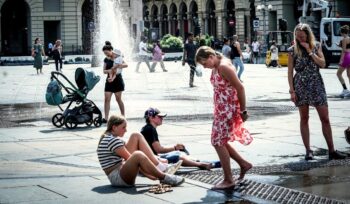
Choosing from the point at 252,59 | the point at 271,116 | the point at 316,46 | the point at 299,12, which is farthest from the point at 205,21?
the point at 316,46

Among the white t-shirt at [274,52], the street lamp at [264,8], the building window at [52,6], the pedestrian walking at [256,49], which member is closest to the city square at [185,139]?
the white t-shirt at [274,52]

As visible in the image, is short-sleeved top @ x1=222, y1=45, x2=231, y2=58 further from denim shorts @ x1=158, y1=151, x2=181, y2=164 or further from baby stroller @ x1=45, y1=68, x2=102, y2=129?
denim shorts @ x1=158, y1=151, x2=181, y2=164

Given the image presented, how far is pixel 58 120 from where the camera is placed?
46.7 feet

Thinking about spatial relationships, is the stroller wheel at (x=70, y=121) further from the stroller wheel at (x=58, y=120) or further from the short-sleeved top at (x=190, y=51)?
the short-sleeved top at (x=190, y=51)

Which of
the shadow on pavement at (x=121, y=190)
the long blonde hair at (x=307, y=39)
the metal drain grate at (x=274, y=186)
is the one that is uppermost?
the long blonde hair at (x=307, y=39)

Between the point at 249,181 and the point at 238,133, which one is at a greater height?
→ the point at 238,133

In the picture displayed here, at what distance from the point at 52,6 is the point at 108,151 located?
2435 inches

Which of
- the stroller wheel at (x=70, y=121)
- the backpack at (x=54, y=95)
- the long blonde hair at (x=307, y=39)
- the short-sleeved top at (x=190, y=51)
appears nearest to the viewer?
the long blonde hair at (x=307, y=39)

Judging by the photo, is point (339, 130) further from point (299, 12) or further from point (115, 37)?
point (299, 12)

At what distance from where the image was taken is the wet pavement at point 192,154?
7707mm

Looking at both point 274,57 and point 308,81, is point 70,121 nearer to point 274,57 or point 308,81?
point 308,81

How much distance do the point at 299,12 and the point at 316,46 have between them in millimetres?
50883

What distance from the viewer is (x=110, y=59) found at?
14320 mm

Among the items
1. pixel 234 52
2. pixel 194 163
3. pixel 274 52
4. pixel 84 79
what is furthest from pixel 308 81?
pixel 274 52
